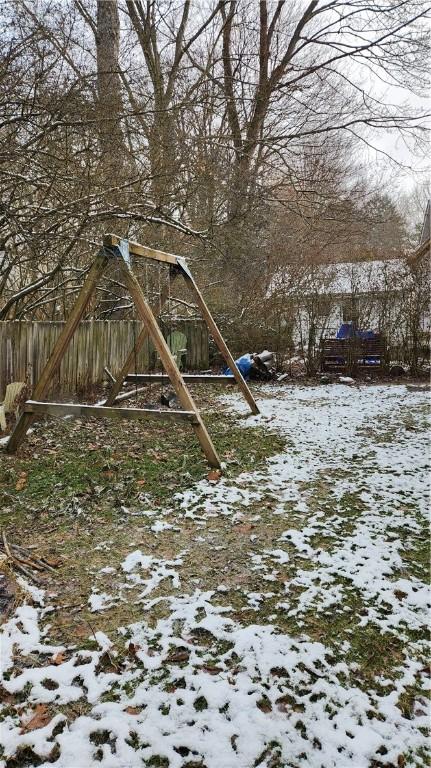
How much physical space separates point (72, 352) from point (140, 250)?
2851 mm

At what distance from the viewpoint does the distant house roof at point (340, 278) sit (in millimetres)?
10281

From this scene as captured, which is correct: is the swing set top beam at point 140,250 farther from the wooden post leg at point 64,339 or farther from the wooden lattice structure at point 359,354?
the wooden lattice structure at point 359,354

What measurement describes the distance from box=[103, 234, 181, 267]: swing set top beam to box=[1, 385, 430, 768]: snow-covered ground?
2416 millimetres

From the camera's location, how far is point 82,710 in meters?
1.69

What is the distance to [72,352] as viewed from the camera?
22.4ft

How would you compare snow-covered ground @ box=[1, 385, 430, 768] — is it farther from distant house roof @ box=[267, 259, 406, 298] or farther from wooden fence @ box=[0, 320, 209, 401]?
distant house roof @ box=[267, 259, 406, 298]

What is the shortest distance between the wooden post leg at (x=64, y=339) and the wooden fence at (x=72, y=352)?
1238 millimetres

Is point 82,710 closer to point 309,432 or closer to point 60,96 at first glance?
point 309,432

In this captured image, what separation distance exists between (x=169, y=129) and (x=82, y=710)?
6.96 meters

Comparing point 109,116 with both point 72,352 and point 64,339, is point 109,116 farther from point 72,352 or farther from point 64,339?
point 72,352

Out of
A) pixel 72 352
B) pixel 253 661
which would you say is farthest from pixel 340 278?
pixel 253 661

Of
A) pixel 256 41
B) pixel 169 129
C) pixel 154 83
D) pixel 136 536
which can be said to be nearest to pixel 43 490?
pixel 136 536

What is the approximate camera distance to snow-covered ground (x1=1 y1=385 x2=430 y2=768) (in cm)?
156

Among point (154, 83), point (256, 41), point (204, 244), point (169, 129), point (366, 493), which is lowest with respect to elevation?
point (366, 493)
